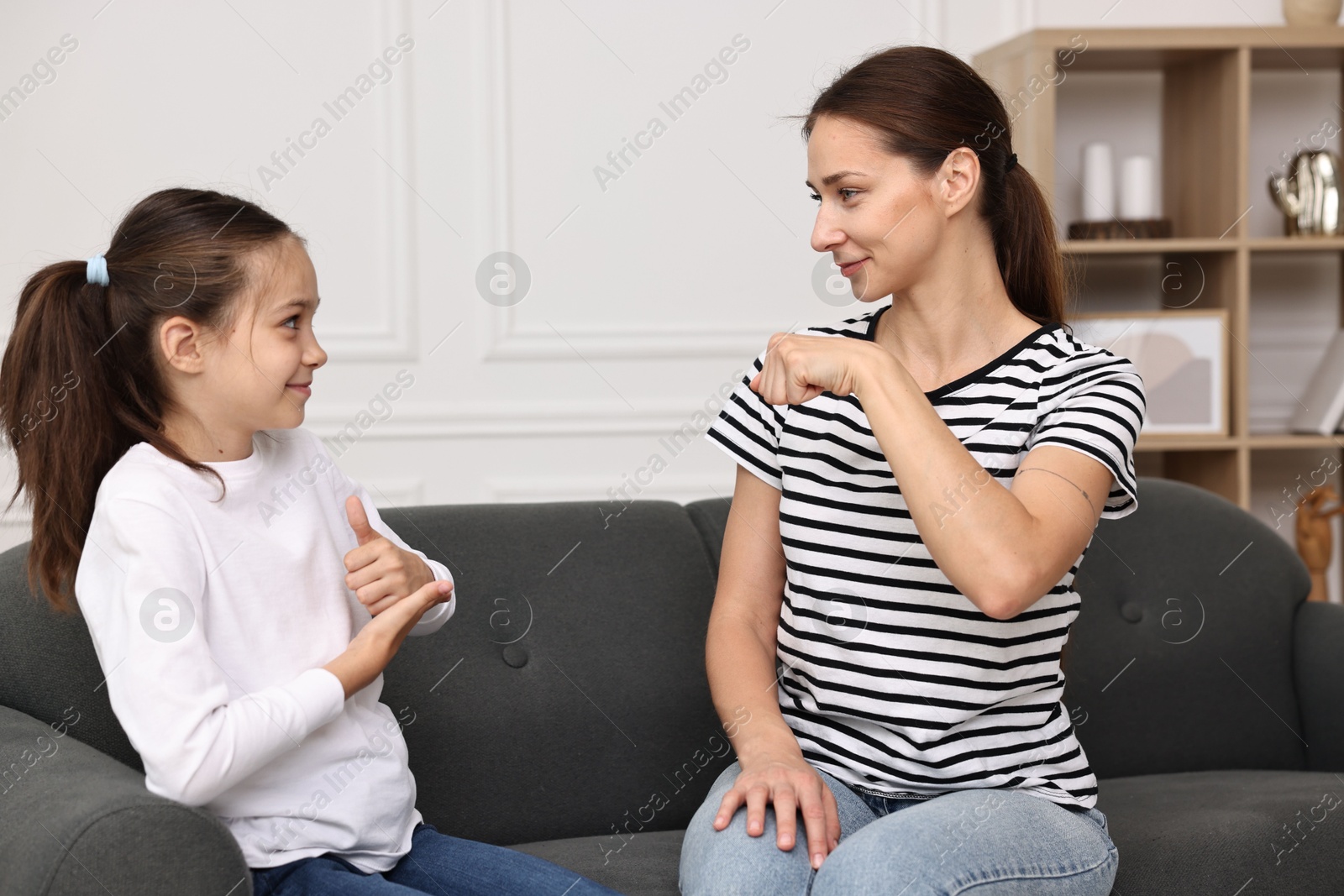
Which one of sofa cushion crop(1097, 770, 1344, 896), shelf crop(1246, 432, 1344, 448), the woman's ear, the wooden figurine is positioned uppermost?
the woman's ear

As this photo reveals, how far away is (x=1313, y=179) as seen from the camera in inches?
112

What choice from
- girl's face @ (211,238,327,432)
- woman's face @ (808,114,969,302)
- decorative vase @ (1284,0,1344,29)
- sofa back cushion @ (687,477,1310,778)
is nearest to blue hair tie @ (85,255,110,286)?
girl's face @ (211,238,327,432)

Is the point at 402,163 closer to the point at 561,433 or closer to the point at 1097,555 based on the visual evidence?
the point at 561,433

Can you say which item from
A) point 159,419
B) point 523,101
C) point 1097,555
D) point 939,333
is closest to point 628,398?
point 523,101

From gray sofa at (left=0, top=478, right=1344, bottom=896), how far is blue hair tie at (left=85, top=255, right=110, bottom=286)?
459 mm

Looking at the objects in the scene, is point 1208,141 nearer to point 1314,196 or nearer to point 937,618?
point 1314,196

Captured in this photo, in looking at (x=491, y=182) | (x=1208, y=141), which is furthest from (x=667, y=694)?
(x=1208, y=141)

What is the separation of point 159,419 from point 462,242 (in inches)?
67.8

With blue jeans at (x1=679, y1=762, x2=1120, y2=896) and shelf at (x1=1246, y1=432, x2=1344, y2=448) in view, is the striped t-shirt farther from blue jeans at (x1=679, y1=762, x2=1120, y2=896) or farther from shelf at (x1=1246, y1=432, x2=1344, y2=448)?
shelf at (x1=1246, y1=432, x2=1344, y2=448)

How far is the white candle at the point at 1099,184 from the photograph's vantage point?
285cm

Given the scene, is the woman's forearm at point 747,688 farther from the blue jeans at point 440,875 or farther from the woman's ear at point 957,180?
the woman's ear at point 957,180

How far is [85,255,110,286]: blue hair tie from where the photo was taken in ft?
3.74

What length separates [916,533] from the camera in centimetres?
127

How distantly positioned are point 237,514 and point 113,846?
1.04 ft
